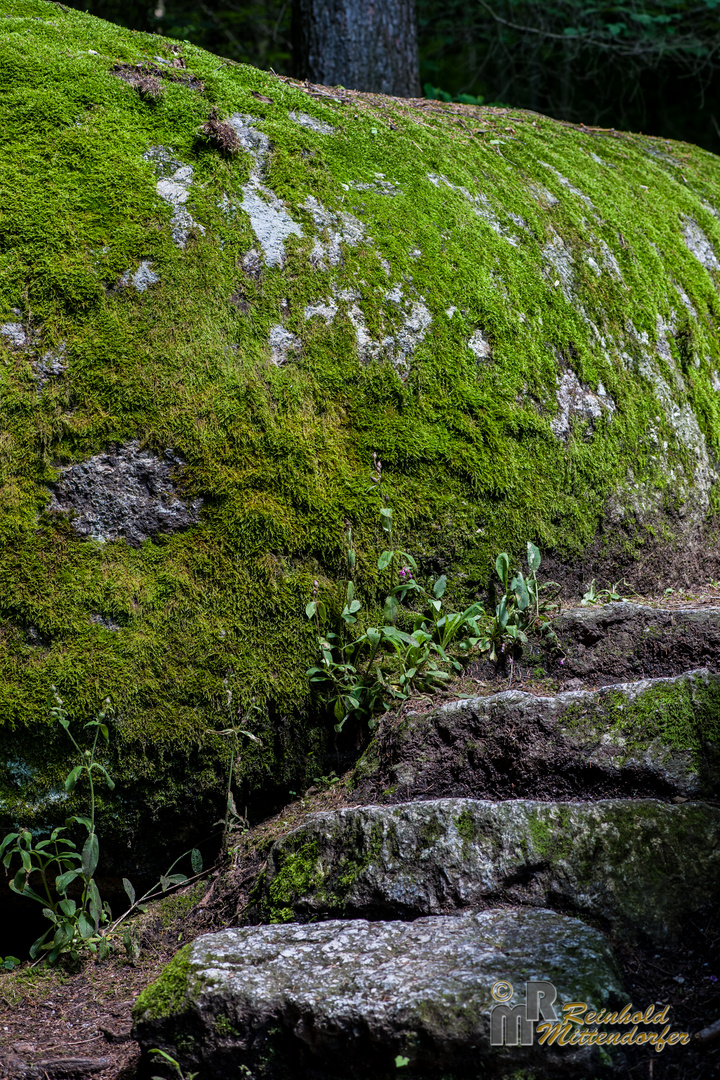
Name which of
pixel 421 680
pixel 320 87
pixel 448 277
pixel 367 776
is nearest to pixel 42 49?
pixel 320 87

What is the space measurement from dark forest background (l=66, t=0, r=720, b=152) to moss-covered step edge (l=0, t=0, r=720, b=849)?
→ 13.8ft

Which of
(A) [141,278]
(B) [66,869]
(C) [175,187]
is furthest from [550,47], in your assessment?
(B) [66,869]

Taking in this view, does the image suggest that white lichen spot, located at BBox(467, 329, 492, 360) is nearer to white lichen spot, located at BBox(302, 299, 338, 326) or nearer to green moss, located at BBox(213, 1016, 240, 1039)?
white lichen spot, located at BBox(302, 299, 338, 326)

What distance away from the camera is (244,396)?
2.83 m

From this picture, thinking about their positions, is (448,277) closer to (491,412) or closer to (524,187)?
(491,412)

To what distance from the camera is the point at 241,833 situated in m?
2.71

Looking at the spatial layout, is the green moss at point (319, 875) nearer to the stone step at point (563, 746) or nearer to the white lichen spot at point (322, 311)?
the stone step at point (563, 746)

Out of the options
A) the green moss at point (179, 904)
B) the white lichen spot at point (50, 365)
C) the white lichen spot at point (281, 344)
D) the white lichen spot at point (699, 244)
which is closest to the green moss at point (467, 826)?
the green moss at point (179, 904)

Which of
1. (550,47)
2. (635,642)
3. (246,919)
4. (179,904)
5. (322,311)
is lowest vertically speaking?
(179,904)

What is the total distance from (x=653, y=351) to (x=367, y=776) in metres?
2.70

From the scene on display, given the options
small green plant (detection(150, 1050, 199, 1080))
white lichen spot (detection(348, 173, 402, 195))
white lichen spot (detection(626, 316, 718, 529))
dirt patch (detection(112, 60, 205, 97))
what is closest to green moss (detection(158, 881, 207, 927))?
small green plant (detection(150, 1050, 199, 1080))

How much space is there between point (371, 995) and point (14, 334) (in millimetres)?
2337

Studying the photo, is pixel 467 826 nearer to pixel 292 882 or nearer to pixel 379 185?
pixel 292 882

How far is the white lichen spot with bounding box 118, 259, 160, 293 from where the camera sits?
2805 millimetres
